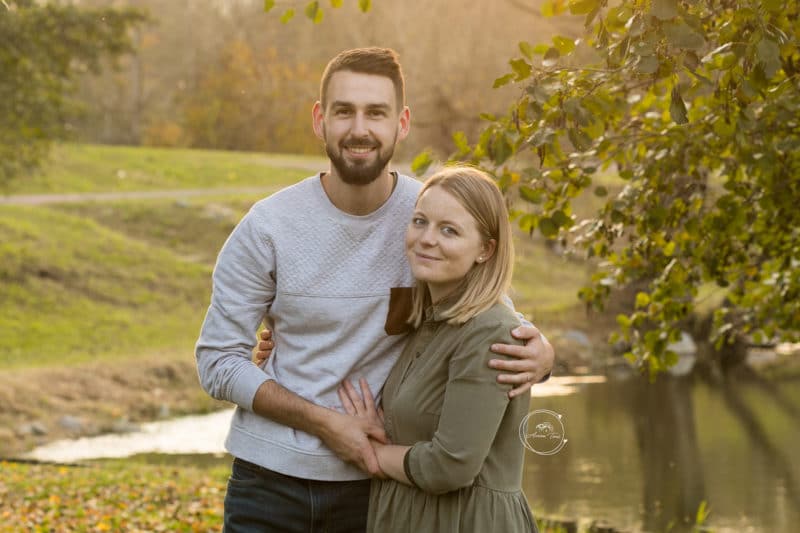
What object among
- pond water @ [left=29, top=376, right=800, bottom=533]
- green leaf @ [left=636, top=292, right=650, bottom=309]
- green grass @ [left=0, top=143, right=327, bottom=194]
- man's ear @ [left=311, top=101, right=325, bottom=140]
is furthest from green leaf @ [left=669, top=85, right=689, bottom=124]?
green grass @ [left=0, top=143, right=327, bottom=194]

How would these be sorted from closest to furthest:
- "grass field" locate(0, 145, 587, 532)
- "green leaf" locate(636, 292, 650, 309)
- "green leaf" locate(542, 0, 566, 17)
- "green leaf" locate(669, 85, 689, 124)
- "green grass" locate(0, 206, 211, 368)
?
1. "green leaf" locate(669, 85, 689, 124)
2. "green leaf" locate(542, 0, 566, 17)
3. "green leaf" locate(636, 292, 650, 309)
4. "grass field" locate(0, 145, 587, 532)
5. "green grass" locate(0, 206, 211, 368)

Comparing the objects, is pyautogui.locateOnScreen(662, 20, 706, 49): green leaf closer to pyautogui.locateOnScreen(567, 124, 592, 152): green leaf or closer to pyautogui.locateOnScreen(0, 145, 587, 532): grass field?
pyautogui.locateOnScreen(567, 124, 592, 152): green leaf

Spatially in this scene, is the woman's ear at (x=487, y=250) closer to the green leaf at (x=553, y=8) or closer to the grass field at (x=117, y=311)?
the green leaf at (x=553, y=8)

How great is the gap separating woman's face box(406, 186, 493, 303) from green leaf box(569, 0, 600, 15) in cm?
60

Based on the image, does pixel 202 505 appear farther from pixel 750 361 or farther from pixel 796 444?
pixel 750 361

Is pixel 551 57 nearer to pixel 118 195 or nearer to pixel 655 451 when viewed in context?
pixel 655 451

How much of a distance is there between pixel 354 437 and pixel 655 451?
403 inches

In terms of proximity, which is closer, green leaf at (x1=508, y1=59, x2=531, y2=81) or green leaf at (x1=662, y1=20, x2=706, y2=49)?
green leaf at (x1=662, y1=20, x2=706, y2=49)

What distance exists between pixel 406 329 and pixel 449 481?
49cm

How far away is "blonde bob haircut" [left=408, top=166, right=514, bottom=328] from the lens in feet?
8.82

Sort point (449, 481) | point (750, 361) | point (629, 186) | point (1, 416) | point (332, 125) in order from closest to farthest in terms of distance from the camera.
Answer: point (449, 481) < point (332, 125) < point (629, 186) < point (1, 416) < point (750, 361)

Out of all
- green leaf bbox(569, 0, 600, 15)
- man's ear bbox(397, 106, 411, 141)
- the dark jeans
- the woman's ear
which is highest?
green leaf bbox(569, 0, 600, 15)

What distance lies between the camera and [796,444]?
12750 mm

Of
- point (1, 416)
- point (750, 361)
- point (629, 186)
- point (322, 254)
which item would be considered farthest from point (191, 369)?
point (322, 254)
